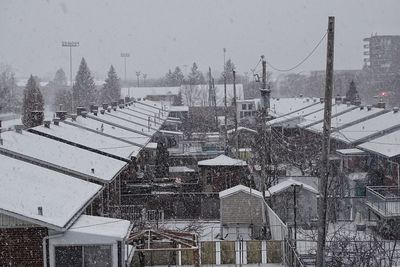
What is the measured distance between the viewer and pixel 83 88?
8988 centimetres

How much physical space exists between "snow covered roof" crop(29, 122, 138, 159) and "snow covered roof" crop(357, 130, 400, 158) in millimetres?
11216

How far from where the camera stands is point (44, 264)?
11.5 meters

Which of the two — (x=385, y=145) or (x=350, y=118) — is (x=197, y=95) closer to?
(x=350, y=118)

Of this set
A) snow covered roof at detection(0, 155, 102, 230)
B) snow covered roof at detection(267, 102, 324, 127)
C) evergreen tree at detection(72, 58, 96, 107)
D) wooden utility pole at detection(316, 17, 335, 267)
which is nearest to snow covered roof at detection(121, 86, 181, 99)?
evergreen tree at detection(72, 58, 96, 107)

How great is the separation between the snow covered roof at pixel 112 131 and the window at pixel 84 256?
1324 cm

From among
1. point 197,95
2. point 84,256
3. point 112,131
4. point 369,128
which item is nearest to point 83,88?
point 197,95

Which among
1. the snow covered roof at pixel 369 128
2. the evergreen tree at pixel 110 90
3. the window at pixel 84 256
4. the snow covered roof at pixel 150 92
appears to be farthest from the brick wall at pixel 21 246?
the evergreen tree at pixel 110 90

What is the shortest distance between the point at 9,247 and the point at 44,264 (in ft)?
2.93

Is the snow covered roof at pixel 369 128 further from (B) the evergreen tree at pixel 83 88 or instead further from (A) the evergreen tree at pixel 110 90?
(A) the evergreen tree at pixel 110 90

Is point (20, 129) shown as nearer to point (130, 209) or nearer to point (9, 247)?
point (130, 209)

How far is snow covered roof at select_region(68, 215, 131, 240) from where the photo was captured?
11.6m

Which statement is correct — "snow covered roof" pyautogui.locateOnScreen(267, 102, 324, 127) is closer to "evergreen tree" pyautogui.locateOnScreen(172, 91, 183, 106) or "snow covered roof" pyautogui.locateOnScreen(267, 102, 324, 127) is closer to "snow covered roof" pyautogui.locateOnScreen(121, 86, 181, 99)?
"evergreen tree" pyautogui.locateOnScreen(172, 91, 183, 106)

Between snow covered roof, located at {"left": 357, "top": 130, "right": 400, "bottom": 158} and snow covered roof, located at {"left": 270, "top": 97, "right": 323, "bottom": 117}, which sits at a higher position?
snow covered roof, located at {"left": 270, "top": 97, "right": 323, "bottom": 117}

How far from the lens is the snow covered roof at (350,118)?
115 feet
